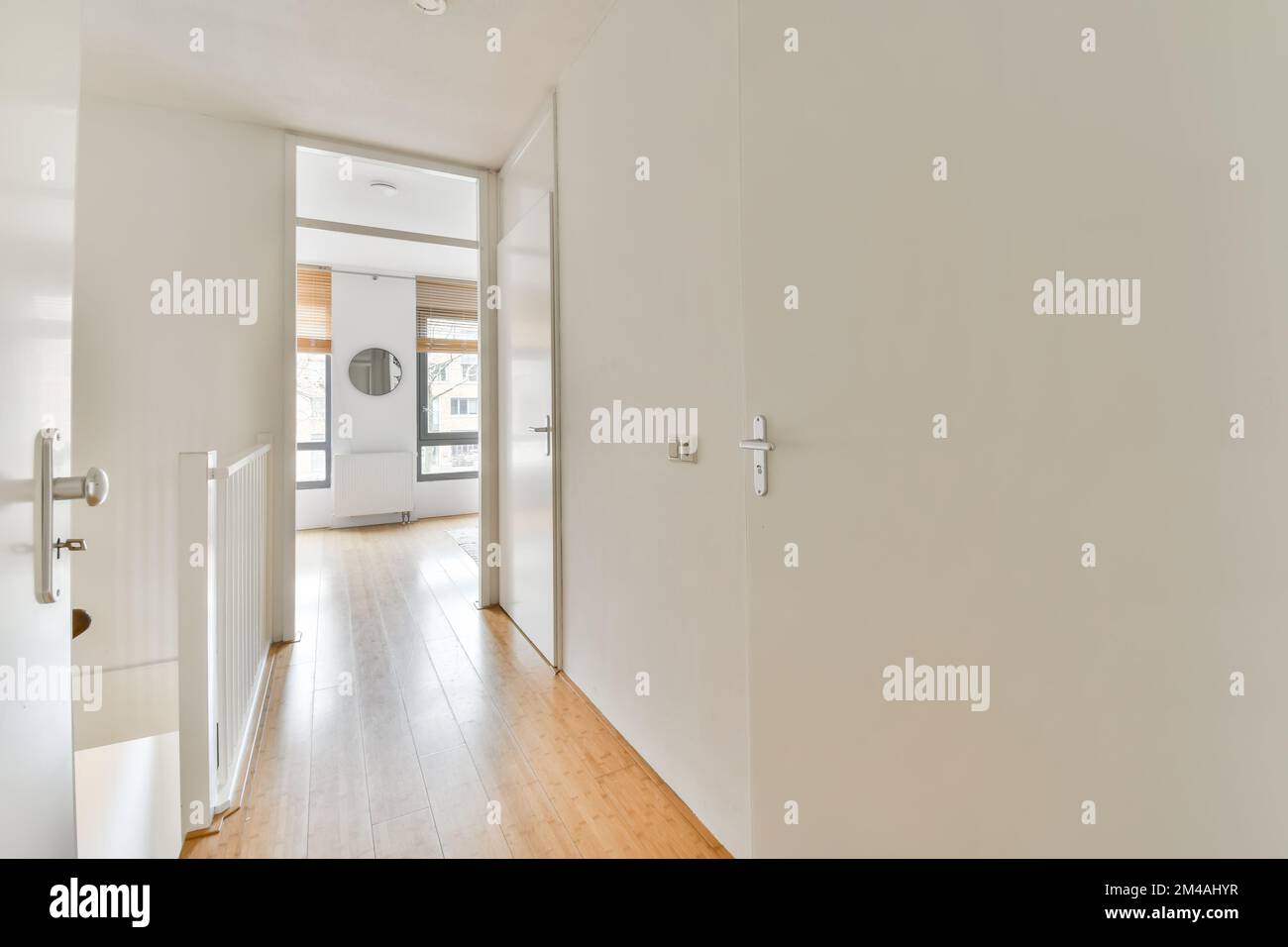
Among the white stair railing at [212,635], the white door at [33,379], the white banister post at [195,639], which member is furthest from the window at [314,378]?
the white door at [33,379]

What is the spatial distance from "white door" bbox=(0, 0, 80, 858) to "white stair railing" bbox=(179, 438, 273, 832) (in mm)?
657

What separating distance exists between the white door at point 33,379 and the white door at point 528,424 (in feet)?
5.80

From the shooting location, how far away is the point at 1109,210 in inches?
26.1

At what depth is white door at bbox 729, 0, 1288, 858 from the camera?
0.59 m

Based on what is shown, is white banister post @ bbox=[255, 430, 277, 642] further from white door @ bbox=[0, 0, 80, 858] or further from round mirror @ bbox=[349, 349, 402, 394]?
round mirror @ bbox=[349, 349, 402, 394]

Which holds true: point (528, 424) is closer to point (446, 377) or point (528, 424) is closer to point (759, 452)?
point (759, 452)

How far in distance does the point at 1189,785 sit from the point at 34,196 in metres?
1.53

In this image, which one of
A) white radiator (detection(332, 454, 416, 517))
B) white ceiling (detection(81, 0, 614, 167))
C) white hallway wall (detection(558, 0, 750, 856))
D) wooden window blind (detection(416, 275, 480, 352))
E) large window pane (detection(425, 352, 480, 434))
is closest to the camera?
white hallway wall (detection(558, 0, 750, 856))

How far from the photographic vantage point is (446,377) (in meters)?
6.74

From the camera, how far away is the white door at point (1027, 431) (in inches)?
23.1

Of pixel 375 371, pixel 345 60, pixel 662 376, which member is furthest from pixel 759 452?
pixel 375 371

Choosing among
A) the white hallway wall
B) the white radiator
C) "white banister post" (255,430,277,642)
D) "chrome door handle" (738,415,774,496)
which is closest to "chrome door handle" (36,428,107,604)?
"chrome door handle" (738,415,774,496)

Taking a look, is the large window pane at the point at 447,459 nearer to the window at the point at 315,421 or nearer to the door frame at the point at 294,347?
the window at the point at 315,421
